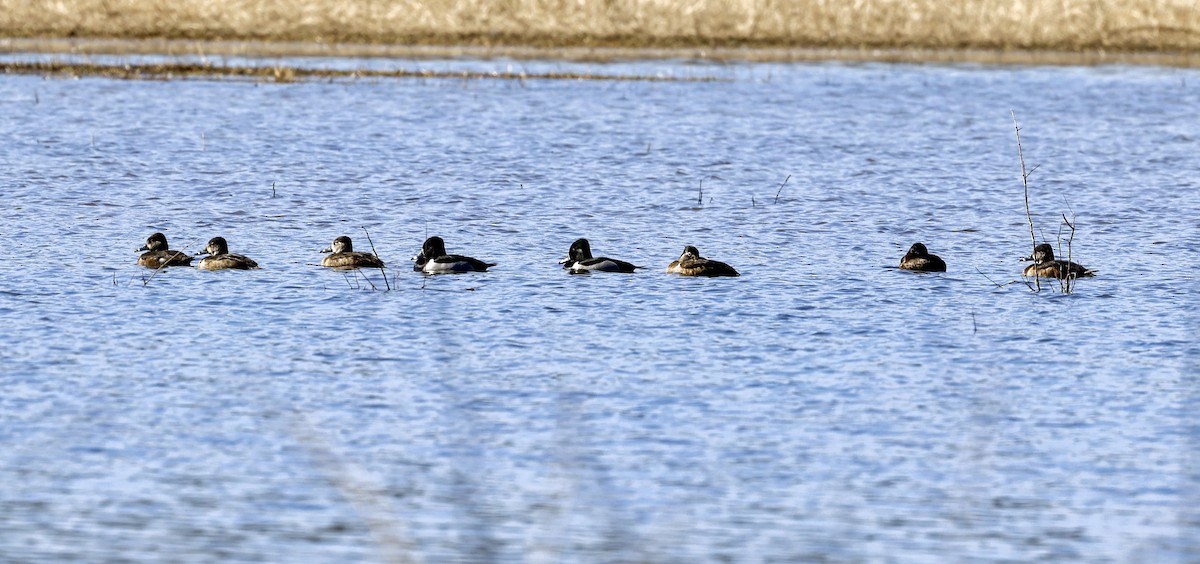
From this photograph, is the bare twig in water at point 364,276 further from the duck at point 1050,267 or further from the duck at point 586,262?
the duck at point 1050,267

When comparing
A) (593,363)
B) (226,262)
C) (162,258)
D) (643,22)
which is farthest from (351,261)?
(643,22)

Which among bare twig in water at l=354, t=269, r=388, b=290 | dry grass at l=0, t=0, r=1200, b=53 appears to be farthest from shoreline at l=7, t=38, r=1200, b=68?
bare twig in water at l=354, t=269, r=388, b=290

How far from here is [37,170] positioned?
30.2 meters

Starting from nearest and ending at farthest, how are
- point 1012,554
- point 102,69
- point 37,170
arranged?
1. point 1012,554
2. point 37,170
3. point 102,69

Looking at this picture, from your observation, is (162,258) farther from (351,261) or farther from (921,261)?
(921,261)

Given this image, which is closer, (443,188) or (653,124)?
(443,188)

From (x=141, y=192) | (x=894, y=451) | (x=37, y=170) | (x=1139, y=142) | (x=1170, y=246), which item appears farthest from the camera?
(x=1139, y=142)

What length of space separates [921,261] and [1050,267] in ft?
5.03

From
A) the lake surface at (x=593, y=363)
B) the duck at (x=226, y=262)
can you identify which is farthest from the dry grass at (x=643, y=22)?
the duck at (x=226, y=262)

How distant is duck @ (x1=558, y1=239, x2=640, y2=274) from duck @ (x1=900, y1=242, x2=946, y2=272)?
3.13m

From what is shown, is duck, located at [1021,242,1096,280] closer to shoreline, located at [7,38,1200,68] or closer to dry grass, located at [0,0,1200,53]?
shoreline, located at [7,38,1200,68]

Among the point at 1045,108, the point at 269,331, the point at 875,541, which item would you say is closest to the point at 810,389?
the point at 875,541

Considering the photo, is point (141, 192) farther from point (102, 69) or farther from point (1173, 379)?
point (102, 69)

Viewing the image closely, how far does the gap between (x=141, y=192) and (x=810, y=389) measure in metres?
16.1
